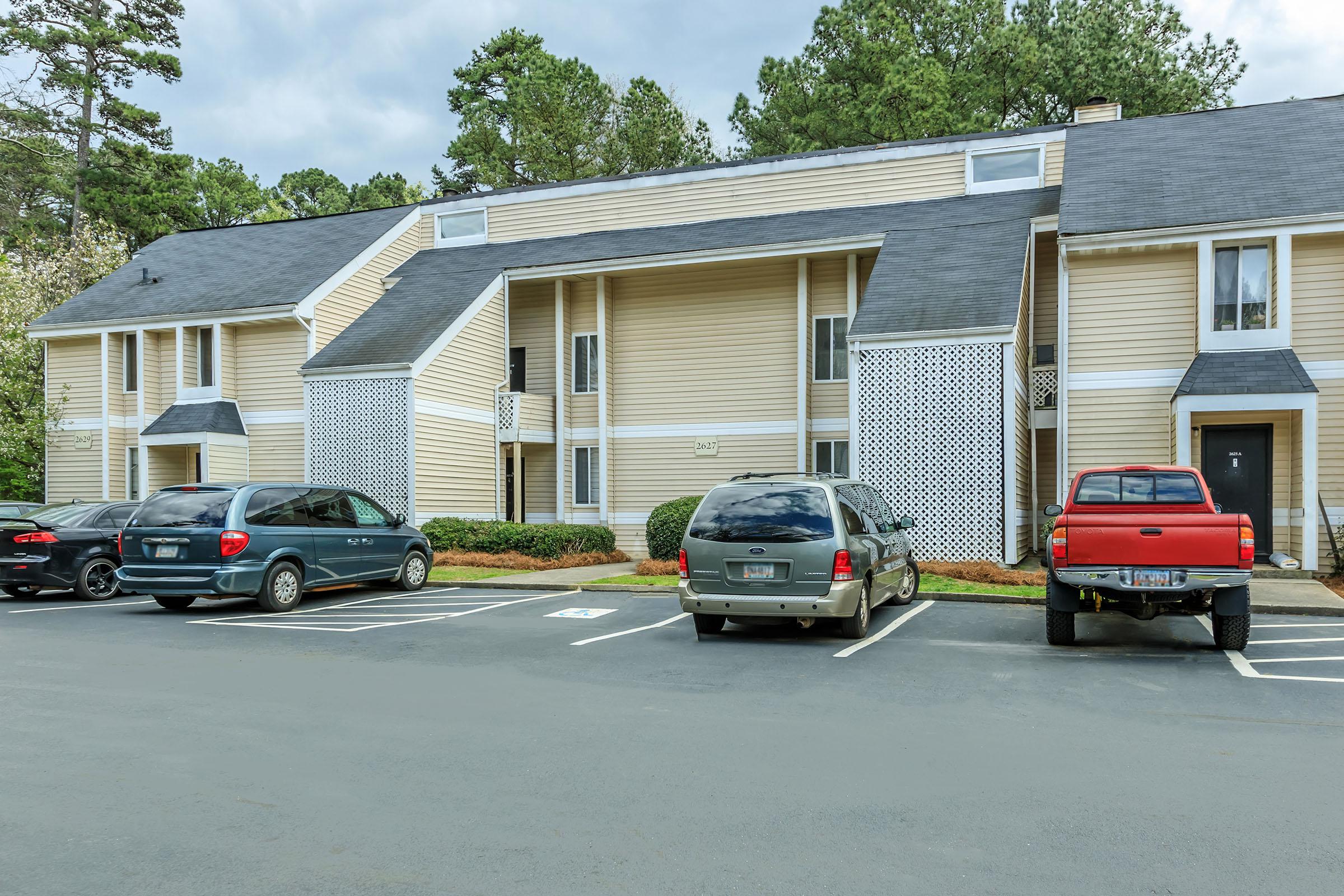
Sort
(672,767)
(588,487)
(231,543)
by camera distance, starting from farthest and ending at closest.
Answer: (588,487)
(231,543)
(672,767)

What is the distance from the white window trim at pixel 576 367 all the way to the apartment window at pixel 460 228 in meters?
4.56

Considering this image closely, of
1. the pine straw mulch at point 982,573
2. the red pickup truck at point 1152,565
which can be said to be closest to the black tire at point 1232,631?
the red pickup truck at point 1152,565

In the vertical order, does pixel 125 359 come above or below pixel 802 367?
above

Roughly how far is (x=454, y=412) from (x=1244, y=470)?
15223 millimetres

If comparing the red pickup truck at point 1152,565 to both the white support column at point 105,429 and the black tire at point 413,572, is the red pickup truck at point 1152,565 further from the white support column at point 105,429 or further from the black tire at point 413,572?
the white support column at point 105,429

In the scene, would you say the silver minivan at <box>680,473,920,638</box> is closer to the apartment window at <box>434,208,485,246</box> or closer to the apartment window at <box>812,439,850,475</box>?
the apartment window at <box>812,439,850,475</box>

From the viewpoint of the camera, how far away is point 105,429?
25047mm

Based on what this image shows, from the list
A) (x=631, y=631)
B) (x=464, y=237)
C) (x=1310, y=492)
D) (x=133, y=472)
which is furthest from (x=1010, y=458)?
(x=133, y=472)

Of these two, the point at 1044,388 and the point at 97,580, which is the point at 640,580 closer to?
the point at 97,580

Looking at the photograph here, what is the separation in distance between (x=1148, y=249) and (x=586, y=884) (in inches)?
657

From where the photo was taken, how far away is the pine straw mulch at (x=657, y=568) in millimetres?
17469

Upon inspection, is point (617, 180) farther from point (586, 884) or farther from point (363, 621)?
point (586, 884)

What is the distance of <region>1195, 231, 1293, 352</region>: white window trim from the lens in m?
16.5

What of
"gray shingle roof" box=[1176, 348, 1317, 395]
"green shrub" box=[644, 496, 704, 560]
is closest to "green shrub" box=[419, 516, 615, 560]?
"green shrub" box=[644, 496, 704, 560]
